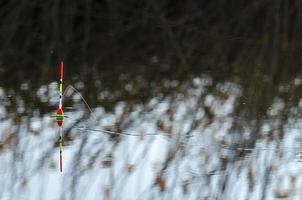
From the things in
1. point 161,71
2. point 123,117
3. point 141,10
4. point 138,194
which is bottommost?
point 138,194

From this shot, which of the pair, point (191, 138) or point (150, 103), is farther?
point (150, 103)

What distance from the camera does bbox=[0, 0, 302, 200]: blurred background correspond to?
2541mm

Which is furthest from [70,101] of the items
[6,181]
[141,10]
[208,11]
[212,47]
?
[208,11]

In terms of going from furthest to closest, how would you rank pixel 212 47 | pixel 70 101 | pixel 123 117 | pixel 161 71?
pixel 212 47 < pixel 161 71 < pixel 70 101 < pixel 123 117

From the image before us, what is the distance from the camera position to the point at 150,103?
3.33m

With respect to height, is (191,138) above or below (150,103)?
below

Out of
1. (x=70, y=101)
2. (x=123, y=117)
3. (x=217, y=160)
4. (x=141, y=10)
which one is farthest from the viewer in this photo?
(x=141, y=10)

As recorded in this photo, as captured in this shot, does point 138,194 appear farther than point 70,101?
No

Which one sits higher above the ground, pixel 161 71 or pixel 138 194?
pixel 161 71

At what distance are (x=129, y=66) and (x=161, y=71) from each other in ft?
0.79

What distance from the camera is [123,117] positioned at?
3131 millimetres

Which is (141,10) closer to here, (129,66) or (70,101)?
(129,66)

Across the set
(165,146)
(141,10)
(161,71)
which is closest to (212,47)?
(161,71)

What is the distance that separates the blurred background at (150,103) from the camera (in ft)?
8.34
